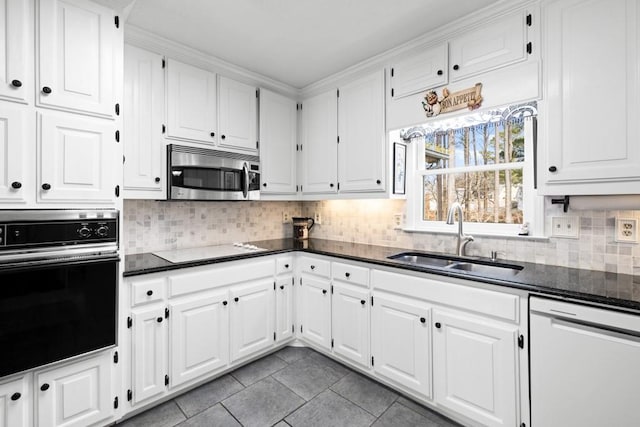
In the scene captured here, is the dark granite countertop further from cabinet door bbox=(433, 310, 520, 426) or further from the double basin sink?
cabinet door bbox=(433, 310, 520, 426)

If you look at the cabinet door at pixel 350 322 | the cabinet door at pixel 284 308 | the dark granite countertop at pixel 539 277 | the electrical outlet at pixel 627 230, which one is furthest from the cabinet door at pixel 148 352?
the electrical outlet at pixel 627 230

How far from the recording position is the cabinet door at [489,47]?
1813 millimetres

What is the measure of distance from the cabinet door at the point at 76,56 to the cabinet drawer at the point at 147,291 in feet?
3.28

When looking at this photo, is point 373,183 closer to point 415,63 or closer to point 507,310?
point 415,63

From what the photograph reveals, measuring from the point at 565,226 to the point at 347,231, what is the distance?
1.77 meters

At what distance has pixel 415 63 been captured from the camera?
2277mm

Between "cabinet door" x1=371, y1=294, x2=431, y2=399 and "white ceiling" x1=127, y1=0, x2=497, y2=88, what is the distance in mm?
1852

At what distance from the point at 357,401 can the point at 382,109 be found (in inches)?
85.1

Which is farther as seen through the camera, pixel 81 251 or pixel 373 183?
pixel 373 183

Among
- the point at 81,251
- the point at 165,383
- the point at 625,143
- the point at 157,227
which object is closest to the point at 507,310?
the point at 625,143

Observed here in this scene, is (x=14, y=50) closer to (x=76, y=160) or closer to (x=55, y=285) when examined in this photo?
(x=76, y=160)

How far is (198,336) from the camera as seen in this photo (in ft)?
7.06

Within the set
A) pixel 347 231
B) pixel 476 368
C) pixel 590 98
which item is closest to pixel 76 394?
pixel 476 368

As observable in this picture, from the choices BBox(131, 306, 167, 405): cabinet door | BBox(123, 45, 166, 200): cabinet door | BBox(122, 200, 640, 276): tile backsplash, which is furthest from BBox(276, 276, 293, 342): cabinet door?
BBox(123, 45, 166, 200): cabinet door
